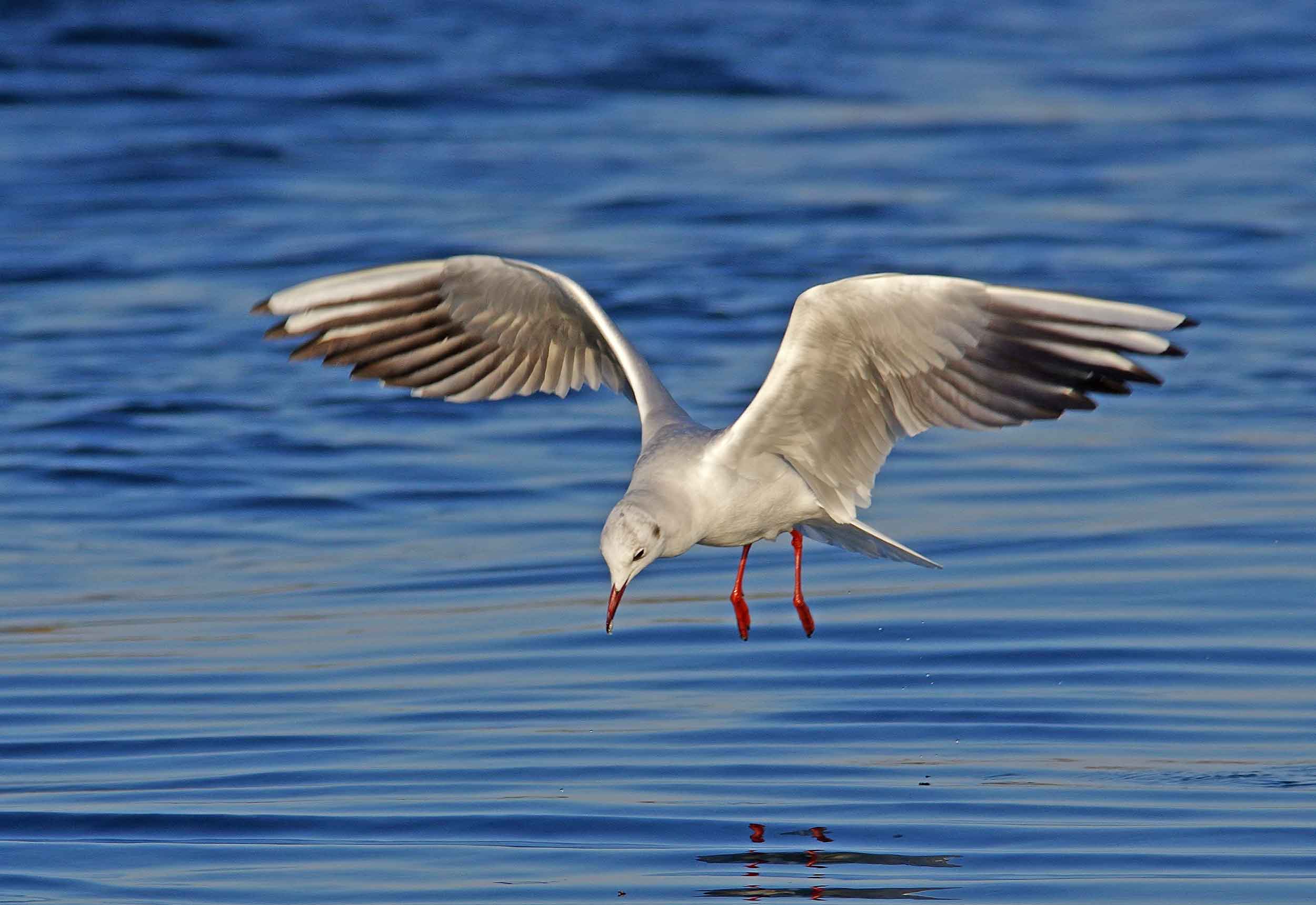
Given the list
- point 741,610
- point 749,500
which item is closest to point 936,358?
point 749,500

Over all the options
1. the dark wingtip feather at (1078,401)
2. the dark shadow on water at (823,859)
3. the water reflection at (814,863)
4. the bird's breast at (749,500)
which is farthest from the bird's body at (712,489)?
the dark shadow on water at (823,859)

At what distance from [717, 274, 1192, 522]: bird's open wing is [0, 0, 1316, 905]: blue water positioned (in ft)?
3.77

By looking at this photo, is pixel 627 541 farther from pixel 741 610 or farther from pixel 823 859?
pixel 823 859

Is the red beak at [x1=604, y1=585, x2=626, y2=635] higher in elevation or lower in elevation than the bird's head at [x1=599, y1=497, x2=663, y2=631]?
lower

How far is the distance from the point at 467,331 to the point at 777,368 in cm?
188

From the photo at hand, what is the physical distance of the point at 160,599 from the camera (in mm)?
10117

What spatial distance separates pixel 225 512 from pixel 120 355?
12.7 ft

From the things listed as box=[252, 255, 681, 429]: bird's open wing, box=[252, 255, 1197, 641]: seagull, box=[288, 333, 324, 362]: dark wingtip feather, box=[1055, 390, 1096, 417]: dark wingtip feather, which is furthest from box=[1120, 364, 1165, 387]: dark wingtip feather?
box=[288, 333, 324, 362]: dark wingtip feather

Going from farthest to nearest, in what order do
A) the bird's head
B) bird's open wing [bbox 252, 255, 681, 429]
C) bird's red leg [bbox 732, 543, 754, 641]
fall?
bird's open wing [bbox 252, 255, 681, 429] → bird's red leg [bbox 732, 543, 754, 641] → the bird's head

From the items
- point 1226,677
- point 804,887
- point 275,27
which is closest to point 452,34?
point 275,27

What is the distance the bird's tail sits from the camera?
8.09 m

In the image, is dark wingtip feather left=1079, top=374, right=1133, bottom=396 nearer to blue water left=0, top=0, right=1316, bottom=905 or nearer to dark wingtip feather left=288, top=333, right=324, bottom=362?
blue water left=0, top=0, right=1316, bottom=905

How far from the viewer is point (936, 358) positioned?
7805 mm

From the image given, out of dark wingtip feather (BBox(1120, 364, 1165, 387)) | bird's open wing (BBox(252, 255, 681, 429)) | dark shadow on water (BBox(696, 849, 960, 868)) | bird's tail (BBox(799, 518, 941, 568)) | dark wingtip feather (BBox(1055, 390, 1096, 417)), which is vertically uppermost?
dark wingtip feather (BBox(1120, 364, 1165, 387))
